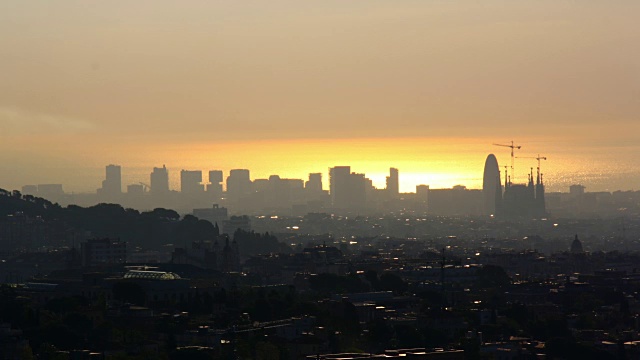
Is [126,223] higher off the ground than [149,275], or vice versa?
[126,223]

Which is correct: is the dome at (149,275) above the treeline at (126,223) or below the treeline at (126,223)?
below

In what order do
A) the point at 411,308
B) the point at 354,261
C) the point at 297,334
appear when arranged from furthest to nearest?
the point at 354,261
the point at 411,308
the point at 297,334

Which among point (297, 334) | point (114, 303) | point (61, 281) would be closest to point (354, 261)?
point (61, 281)

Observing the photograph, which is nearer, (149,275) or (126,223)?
(149,275)

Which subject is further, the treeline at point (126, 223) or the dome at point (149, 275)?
the treeline at point (126, 223)

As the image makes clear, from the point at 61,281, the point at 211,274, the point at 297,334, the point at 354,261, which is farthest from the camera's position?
the point at 354,261

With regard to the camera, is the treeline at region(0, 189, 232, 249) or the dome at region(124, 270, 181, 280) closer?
the dome at region(124, 270, 181, 280)

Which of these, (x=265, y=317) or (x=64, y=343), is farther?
(x=265, y=317)

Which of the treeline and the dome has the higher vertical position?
the treeline

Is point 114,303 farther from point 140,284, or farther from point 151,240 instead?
point 151,240

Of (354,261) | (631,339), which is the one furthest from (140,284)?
(354,261)
